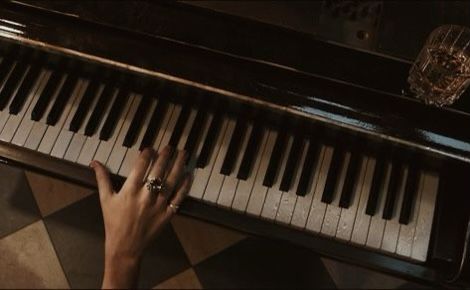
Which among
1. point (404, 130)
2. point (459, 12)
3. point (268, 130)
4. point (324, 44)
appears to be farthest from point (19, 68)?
point (459, 12)

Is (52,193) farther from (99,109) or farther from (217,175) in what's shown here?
(217,175)

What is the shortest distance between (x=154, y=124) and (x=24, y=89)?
0.33 metres

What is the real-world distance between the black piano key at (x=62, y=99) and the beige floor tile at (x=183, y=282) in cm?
69

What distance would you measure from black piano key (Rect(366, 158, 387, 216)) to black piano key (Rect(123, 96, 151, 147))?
556 mm

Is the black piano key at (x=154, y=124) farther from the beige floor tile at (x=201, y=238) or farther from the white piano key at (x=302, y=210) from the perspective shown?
the beige floor tile at (x=201, y=238)

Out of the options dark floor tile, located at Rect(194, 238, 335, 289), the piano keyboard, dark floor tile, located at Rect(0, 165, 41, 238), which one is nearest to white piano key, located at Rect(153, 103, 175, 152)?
the piano keyboard

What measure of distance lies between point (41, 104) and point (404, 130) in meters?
0.83

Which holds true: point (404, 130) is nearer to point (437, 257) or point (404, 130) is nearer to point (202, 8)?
point (437, 257)

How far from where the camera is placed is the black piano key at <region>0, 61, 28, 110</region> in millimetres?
1201

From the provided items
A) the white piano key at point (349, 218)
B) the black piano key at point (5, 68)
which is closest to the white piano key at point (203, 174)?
the white piano key at point (349, 218)

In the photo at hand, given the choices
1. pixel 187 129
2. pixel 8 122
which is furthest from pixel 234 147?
pixel 8 122

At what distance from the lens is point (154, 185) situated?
3.64 ft

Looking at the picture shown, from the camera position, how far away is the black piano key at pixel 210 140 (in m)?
1.16

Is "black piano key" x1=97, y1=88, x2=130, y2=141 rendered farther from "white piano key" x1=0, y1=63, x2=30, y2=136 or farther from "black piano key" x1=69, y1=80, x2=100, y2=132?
"white piano key" x1=0, y1=63, x2=30, y2=136
